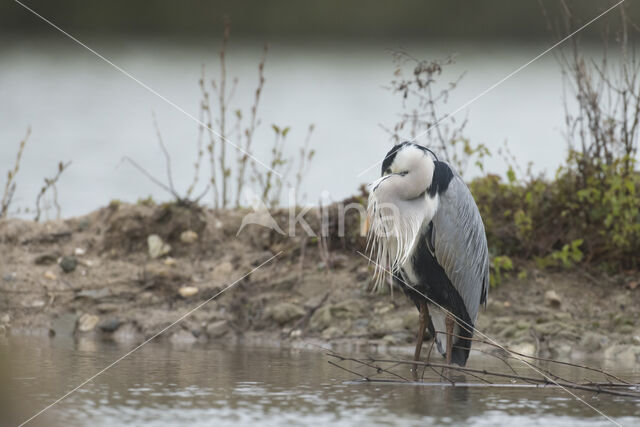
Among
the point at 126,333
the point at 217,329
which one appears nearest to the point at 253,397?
the point at 217,329

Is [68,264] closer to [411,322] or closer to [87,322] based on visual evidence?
[87,322]

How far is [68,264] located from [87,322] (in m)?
1.00

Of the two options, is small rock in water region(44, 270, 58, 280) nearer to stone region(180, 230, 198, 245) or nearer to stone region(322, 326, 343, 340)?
stone region(180, 230, 198, 245)

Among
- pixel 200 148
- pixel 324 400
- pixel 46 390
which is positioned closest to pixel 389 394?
pixel 324 400

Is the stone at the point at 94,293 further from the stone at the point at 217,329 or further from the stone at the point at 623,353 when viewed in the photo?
the stone at the point at 623,353

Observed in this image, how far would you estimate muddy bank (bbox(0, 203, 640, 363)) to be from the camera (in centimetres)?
777

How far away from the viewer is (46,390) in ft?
15.7

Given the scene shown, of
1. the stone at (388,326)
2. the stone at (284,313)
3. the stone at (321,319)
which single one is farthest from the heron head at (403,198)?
the stone at (284,313)

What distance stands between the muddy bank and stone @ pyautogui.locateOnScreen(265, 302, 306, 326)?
0.01m

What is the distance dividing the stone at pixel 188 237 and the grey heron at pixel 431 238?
3.15 meters

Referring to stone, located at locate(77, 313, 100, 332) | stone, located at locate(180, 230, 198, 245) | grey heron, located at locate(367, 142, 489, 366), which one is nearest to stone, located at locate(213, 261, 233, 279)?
stone, located at locate(180, 230, 198, 245)

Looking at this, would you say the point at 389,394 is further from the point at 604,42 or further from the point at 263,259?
the point at 604,42

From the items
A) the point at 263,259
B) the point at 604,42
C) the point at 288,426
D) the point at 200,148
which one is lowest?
the point at 288,426

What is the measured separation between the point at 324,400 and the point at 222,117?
20.3 ft
